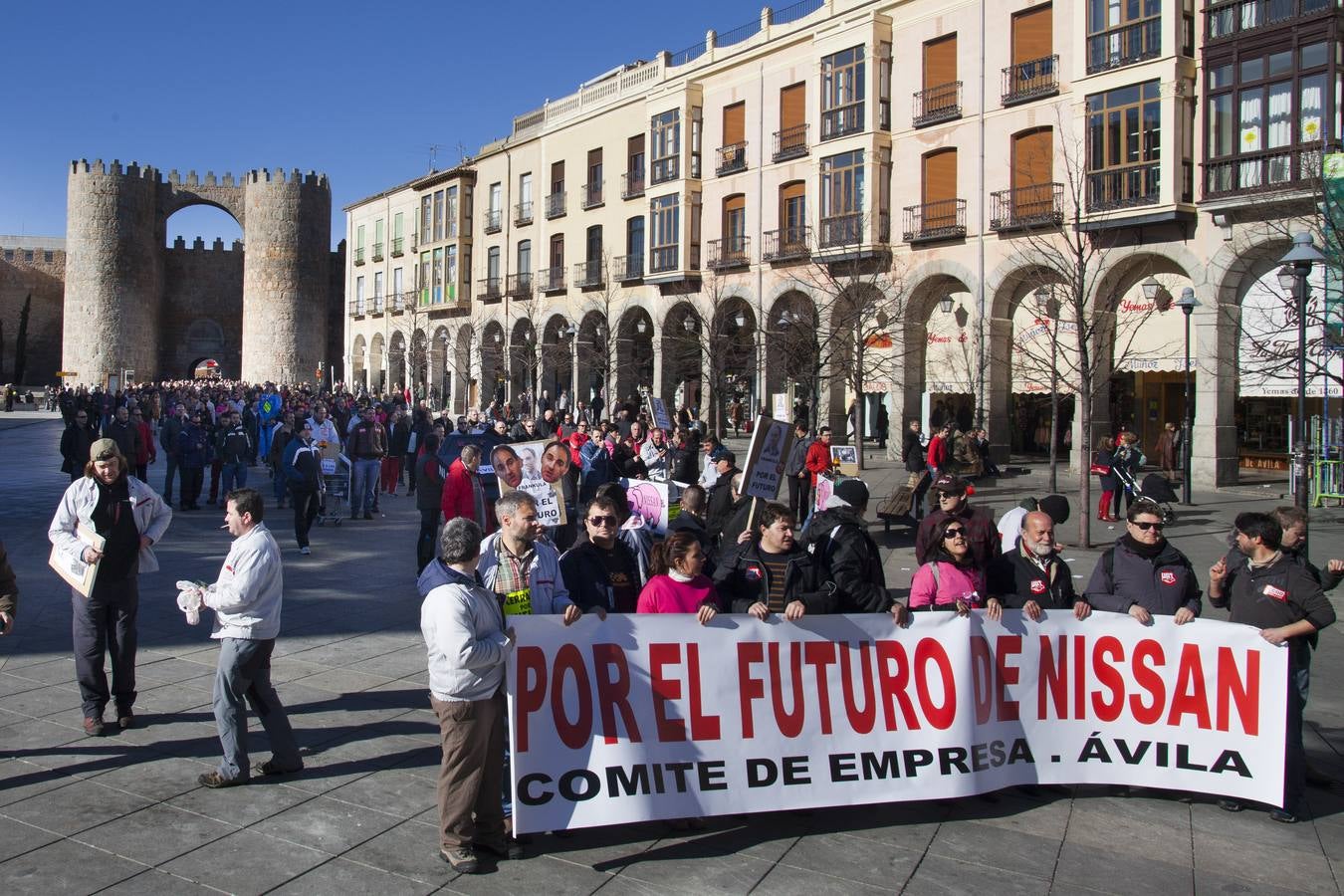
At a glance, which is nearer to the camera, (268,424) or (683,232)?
(268,424)

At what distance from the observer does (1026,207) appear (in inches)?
1038

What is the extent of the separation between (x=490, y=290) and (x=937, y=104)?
77.8 feet

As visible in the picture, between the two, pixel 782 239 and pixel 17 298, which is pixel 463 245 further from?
pixel 17 298

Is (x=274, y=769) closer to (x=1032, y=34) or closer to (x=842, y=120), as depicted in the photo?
(x=1032, y=34)

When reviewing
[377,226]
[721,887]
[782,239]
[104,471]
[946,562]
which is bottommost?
[721,887]

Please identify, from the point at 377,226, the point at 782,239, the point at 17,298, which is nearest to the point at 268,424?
the point at 782,239

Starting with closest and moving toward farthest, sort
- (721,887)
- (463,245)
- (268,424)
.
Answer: (721,887), (268,424), (463,245)

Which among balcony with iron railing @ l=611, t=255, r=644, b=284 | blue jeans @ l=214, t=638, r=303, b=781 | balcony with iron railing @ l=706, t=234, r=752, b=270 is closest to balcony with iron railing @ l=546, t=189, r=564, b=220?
balcony with iron railing @ l=611, t=255, r=644, b=284

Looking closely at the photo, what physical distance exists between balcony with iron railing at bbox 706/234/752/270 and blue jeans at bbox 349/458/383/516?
19.1 metres

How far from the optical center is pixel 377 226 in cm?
6028

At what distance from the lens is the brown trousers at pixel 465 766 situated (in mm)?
4754

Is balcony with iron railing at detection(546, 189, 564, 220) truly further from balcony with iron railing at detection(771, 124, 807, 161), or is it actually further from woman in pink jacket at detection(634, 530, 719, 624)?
woman in pink jacket at detection(634, 530, 719, 624)

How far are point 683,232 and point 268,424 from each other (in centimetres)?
1634

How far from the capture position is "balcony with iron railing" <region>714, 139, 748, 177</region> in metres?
34.6
